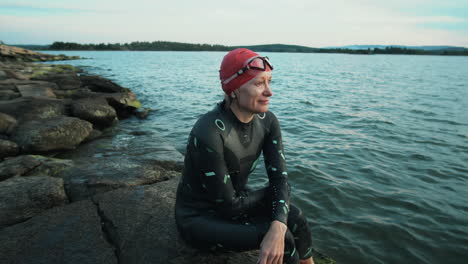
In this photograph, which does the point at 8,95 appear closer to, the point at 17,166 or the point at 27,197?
the point at 17,166

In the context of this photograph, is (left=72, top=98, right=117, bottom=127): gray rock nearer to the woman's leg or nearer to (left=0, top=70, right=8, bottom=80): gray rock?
(left=0, top=70, right=8, bottom=80): gray rock

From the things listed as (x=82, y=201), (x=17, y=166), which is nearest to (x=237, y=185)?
(x=82, y=201)

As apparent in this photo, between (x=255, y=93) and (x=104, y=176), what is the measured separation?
3.71m

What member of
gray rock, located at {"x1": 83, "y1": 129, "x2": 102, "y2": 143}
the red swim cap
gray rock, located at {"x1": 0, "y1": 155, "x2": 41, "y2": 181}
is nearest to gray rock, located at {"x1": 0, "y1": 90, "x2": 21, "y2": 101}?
gray rock, located at {"x1": 83, "y1": 129, "x2": 102, "y2": 143}

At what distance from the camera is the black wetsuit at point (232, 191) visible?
2729mm

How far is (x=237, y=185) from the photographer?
314cm

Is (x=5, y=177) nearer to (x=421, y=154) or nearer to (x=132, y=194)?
(x=132, y=194)

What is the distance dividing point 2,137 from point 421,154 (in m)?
12.2

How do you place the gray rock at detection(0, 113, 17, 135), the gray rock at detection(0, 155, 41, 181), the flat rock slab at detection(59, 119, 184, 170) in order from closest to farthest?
the gray rock at detection(0, 155, 41, 181) < the flat rock slab at detection(59, 119, 184, 170) < the gray rock at detection(0, 113, 17, 135)

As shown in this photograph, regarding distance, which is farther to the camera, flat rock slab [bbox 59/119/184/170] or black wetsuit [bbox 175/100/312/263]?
flat rock slab [bbox 59/119/184/170]

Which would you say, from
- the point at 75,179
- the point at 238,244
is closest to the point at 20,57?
the point at 75,179

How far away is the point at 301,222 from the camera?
2943 mm

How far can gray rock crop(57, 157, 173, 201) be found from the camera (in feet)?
15.7

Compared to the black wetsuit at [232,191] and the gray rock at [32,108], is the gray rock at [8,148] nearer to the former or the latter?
the gray rock at [32,108]
